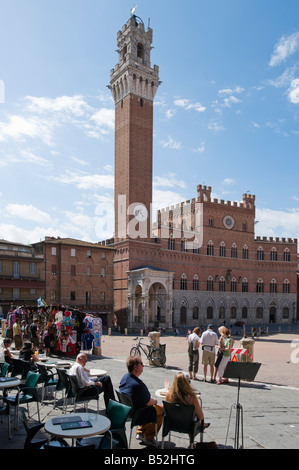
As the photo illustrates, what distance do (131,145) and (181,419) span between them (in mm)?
44826

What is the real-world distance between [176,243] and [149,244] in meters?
5.16

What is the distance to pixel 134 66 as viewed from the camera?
4881cm

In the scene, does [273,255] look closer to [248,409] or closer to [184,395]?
[248,409]

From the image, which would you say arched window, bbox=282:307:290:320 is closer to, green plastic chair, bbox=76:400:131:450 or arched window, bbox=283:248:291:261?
arched window, bbox=283:248:291:261

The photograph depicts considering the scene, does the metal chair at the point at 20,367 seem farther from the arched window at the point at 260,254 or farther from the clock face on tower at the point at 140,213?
the arched window at the point at 260,254

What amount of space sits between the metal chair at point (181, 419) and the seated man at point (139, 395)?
586 millimetres

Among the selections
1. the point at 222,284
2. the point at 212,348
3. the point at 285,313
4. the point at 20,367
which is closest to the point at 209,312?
the point at 222,284

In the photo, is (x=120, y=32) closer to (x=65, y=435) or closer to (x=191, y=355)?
(x=191, y=355)

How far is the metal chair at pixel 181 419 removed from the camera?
222 inches

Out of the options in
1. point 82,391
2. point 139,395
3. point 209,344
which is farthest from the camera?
point 209,344

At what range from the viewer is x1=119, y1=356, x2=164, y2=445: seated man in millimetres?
6277

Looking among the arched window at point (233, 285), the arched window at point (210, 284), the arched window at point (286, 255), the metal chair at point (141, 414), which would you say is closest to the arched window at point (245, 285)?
the arched window at point (233, 285)
